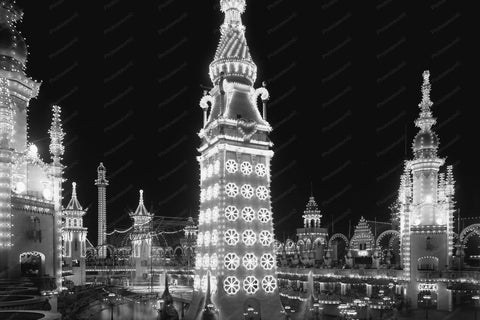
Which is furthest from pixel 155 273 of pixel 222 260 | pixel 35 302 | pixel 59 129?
pixel 35 302

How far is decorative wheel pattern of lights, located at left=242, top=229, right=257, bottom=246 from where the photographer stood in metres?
25.9

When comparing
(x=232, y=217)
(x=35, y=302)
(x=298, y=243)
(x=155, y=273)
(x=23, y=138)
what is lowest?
(x=155, y=273)

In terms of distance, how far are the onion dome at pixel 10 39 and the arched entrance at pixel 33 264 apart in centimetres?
1177

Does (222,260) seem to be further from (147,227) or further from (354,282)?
(147,227)

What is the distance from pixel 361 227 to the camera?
51.9 meters

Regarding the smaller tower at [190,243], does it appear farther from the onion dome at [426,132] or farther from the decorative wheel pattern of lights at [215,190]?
the decorative wheel pattern of lights at [215,190]

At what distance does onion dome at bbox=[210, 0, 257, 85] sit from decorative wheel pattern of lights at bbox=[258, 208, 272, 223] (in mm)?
7640

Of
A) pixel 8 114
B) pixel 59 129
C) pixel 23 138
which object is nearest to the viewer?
pixel 8 114

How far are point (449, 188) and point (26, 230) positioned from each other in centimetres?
3111

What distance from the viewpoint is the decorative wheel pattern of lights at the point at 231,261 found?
82.6 feet

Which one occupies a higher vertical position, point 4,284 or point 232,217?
point 232,217

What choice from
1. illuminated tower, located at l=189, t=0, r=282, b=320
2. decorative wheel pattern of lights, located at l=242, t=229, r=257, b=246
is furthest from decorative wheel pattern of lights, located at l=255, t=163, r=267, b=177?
decorative wheel pattern of lights, located at l=242, t=229, r=257, b=246

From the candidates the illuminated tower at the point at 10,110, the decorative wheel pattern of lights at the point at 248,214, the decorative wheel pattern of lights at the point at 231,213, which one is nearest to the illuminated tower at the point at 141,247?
the illuminated tower at the point at 10,110

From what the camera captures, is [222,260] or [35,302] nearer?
[35,302]
